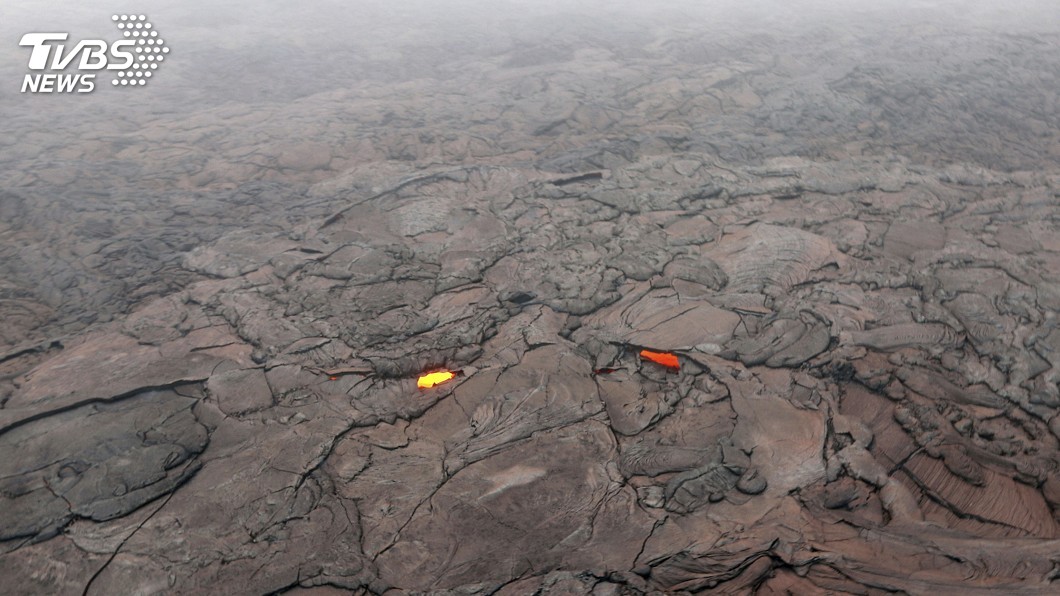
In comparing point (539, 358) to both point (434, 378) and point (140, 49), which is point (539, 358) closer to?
point (434, 378)

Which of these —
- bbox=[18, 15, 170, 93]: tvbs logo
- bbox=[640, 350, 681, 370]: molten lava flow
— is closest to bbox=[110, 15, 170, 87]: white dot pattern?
bbox=[18, 15, 170, 93]: tvbs logo

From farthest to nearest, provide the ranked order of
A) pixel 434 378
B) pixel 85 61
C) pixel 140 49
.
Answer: pixel 140 49
pixel 85 61
pixel 434 378

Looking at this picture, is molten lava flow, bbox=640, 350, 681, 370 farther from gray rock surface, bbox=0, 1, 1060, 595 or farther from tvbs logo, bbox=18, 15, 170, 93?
tvbs logo, bbox=18, 15, 170, 93

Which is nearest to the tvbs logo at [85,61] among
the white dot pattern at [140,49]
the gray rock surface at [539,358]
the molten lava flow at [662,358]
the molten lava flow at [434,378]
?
the white dot pattern at [140,49]

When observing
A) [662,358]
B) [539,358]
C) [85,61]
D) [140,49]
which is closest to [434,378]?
[539,358]

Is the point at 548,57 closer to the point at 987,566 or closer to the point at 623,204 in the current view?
the point at 623,204

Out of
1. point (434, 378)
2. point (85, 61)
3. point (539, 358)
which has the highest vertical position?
point (85, 61)

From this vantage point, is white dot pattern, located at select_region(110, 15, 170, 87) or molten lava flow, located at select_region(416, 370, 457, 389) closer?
molten lava flow, located at select_region(416, 370, 457, 389)
